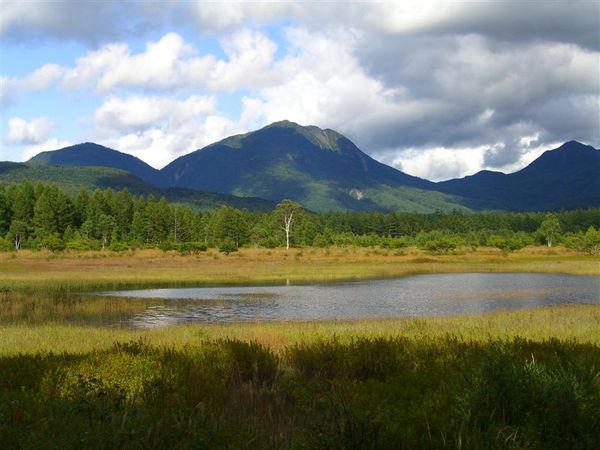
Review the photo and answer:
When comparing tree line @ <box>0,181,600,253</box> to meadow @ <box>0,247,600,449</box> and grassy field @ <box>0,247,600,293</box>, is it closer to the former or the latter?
grassy field @ <box>0,247,600,293</box>

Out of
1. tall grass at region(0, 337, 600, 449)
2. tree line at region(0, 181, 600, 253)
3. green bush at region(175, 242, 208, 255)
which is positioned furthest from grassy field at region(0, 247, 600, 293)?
tall grass at region(0, 337, 600, 449)

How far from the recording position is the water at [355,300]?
103 feet

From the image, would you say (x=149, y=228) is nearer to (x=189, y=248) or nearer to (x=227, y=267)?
(x=189, y=248)

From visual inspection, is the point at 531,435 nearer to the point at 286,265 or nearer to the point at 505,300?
the point at 505,300

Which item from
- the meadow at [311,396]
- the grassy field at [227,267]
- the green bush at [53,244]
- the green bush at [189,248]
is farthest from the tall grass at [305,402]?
the green bush at [53,244]

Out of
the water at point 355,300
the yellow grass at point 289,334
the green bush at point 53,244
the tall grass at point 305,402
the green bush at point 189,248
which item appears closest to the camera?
the tall grass at point 305,402

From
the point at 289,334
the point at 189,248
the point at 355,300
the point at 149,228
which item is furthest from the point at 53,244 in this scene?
the point at 289,334

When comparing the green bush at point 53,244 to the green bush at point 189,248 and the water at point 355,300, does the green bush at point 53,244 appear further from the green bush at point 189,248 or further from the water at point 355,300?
the water at point 355,300

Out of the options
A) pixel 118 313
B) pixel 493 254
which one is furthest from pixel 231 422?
pixel 493 254

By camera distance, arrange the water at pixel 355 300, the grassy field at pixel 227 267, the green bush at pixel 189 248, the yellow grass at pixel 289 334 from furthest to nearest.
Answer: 1. the green bush at pixel 189 248
2. the grassy field at pixel 227 267
3. the water at pixel 355 300
4. the yellow grass at pixel 289 334

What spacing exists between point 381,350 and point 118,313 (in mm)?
24463

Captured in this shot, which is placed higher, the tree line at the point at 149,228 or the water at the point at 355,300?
the tree line at the point at 149,228

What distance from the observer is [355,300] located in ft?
129

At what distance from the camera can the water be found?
103 feet
